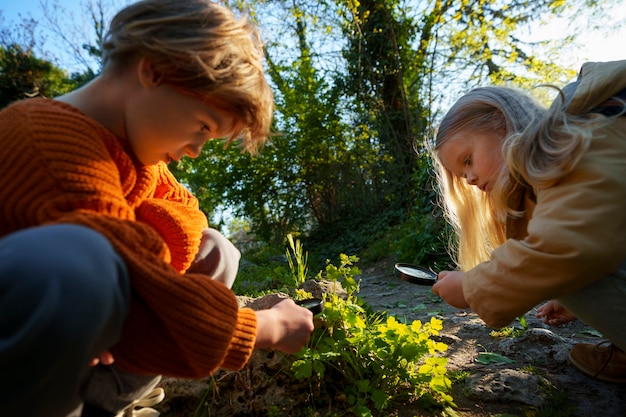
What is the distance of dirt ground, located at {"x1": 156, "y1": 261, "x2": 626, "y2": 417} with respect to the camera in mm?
1704

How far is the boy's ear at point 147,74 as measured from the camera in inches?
48.8

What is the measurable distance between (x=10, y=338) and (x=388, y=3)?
27.7ft

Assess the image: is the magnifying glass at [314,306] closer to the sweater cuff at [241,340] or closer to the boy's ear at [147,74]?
the sweater cuff at [241,340]

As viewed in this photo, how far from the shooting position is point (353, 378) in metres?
1.76

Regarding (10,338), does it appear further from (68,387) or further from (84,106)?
(84,106)

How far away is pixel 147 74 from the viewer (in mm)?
1244

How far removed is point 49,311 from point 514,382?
1.83 meters

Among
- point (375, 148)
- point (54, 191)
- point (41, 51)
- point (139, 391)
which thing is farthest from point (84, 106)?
point (41, 51)

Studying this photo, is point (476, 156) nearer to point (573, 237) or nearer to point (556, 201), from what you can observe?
point (556, 201)

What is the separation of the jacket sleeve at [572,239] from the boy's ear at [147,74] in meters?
1.29

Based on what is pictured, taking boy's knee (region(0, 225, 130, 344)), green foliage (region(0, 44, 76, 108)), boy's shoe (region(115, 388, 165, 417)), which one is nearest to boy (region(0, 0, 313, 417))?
boy's knee (region(0, 225, 130, 344))

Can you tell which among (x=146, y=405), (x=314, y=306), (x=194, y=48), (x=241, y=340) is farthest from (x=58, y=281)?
(x=314, y=306)

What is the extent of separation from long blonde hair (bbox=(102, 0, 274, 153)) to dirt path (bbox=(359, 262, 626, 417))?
54.5 inches

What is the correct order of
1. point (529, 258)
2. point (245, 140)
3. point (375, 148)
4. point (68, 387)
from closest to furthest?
point (68, 387)
point (529, 258)
point (245, 140)
point (375, 148)
